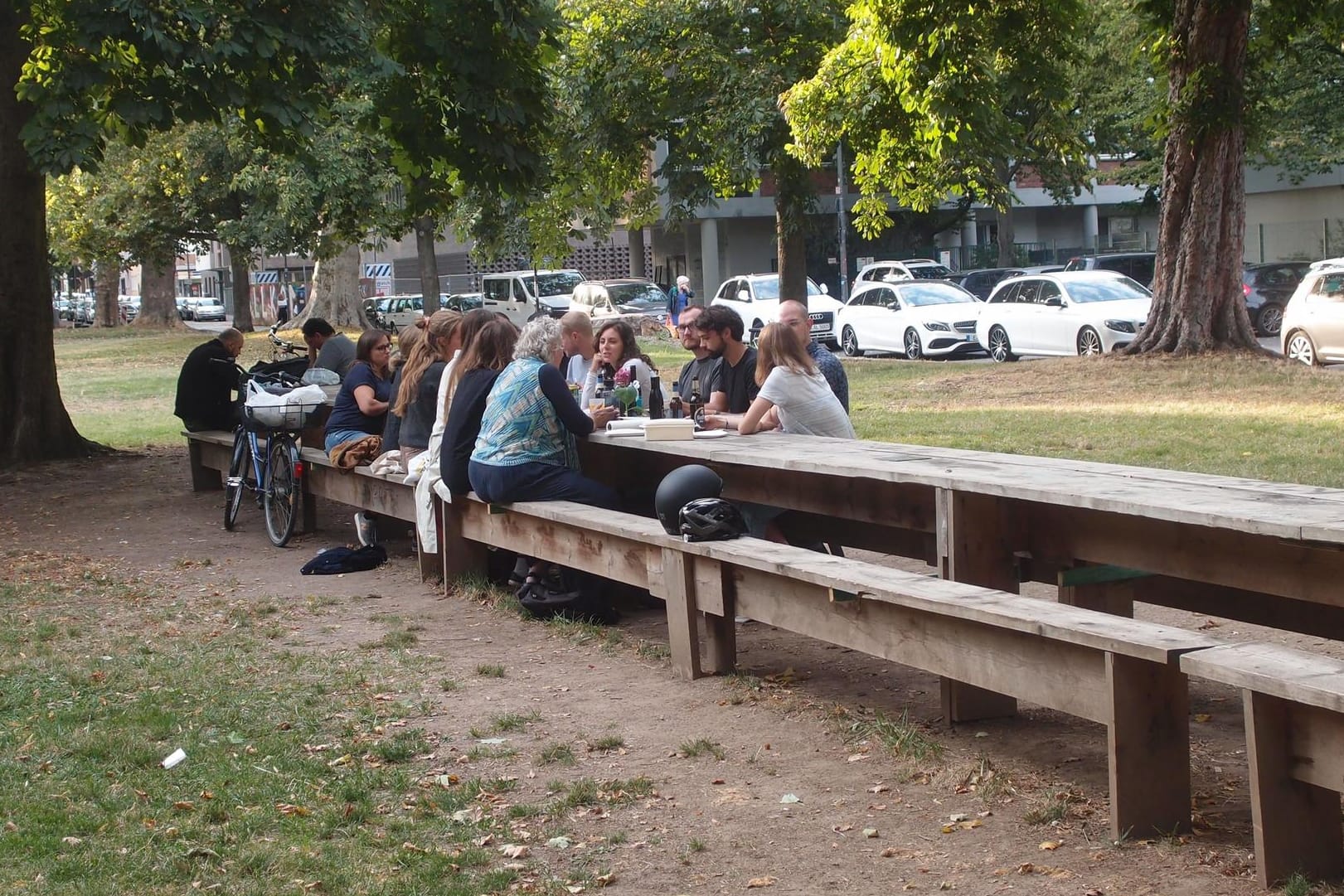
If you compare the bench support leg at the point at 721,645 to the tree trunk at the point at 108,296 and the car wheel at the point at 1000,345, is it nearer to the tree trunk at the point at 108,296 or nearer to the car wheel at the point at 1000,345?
the car wheel at the point at 1000,345

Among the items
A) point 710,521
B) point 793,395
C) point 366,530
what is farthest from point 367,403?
point 710,521

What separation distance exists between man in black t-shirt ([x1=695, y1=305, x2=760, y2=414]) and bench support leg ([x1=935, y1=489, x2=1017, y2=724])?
356cm

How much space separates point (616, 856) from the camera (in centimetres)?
463

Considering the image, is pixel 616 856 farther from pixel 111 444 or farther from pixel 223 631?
pixel 111 444

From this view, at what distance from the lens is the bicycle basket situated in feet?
36.6

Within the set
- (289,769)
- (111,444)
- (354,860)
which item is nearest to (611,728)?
(289,769)

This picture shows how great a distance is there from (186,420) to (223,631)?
6.41m

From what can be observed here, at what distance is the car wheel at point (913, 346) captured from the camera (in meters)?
28.4

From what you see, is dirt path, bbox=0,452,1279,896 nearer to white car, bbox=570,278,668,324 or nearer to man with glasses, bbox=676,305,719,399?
man with glasses, bbox=676,305,719,399

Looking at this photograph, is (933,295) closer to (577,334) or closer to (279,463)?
(279,463)

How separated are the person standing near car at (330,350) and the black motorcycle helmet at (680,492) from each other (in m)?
7.47

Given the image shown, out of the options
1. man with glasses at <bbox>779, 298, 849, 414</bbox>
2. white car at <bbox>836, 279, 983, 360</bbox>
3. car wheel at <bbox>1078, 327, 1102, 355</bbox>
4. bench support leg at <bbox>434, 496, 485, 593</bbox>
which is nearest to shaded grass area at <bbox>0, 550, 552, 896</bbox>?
bench support leg at <bbox>434, 496, 485, 593</bbox>

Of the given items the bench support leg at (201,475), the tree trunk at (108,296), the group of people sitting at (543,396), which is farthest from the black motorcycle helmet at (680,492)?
the tree trunk at (108,296)

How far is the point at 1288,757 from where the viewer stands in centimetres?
397
